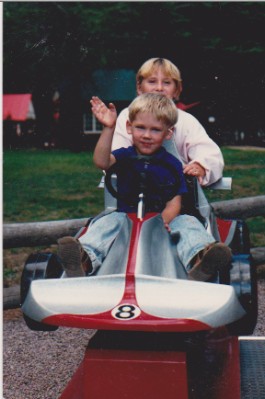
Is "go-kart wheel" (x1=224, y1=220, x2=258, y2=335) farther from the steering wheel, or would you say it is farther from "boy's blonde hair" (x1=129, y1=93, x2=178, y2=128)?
"boy's blonde hair" (x1=129, y1=93, x2=178, y2=128)

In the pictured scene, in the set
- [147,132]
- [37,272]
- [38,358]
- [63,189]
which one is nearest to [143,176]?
[147,132]

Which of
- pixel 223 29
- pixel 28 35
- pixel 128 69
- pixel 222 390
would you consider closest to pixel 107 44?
pixel 128 69

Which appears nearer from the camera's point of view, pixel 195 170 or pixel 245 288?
pixel 245 288

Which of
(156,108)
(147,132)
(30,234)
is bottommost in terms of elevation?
(30,234)

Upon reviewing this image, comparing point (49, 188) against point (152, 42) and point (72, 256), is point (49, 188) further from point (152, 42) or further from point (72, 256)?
point (72, 256)

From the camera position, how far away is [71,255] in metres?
2.96

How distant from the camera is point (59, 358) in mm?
4461

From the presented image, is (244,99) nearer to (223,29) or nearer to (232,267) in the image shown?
(232,267)

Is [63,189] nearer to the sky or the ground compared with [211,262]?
nearer to the ground

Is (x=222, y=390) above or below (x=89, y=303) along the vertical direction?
below

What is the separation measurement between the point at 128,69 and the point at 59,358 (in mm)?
12751

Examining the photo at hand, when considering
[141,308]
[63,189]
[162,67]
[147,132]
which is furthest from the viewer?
[63,189]

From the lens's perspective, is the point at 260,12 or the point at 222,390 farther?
the point at 260,12

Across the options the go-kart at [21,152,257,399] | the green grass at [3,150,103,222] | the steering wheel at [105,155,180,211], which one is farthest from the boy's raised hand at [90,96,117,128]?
the green grass at [3,150,103,222]
